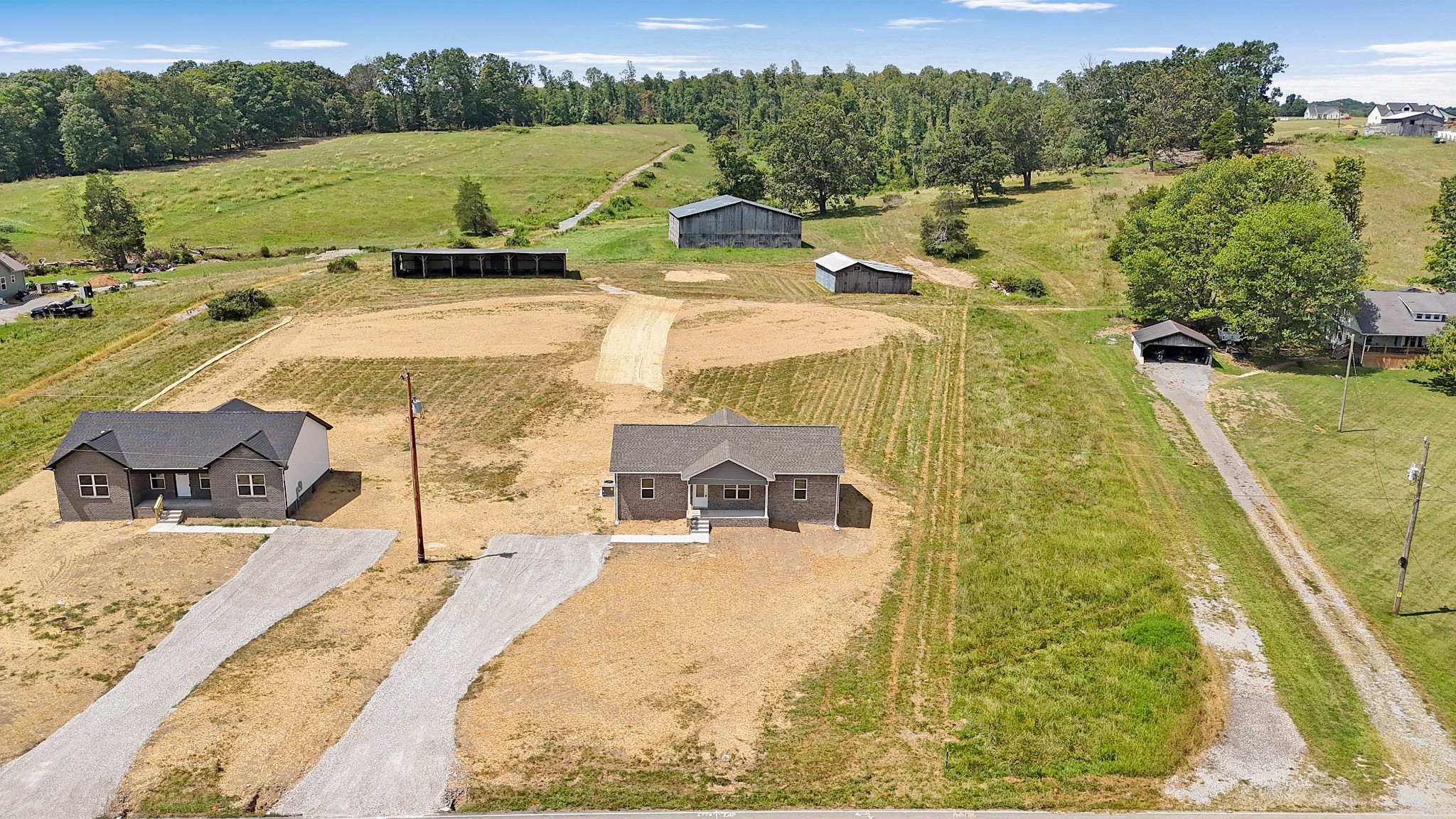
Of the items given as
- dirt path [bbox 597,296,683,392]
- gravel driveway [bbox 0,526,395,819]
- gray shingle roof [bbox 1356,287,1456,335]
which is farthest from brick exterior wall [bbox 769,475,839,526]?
gray shingle roof [bbox 1356,287,1456,335]

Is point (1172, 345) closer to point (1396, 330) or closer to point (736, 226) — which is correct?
point (1396, 330)

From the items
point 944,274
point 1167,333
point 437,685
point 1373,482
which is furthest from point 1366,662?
point 944,274

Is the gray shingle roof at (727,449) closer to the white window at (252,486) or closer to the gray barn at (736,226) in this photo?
the white window at (252,486)

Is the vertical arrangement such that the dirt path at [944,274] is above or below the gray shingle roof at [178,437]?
above

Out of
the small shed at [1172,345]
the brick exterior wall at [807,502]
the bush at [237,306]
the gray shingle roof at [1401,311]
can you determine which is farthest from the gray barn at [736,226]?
the brick exterior wall at [807,502]

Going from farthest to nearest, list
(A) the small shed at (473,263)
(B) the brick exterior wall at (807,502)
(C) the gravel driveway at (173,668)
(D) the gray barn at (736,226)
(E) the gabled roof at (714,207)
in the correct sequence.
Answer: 1. (D) the gray barn at (736,226)
2. (E) the gabled roof at (714,207)
3. (A) the small shed at (473,263)
4. (B) the brick exterior wall at (807,502)
5. (C) the gravel driveway at (173,668)

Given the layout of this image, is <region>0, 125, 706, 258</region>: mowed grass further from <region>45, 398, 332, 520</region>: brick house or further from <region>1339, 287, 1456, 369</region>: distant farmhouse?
<region>1339, 287, 1456, 369</region>: distant farmhouse

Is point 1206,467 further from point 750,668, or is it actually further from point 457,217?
point 457,217
